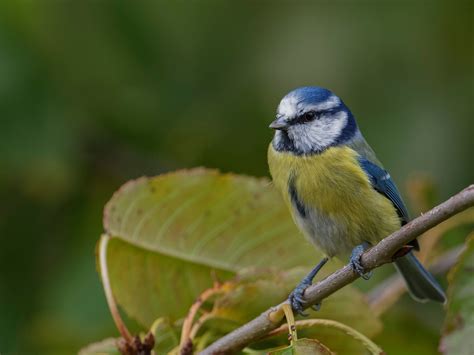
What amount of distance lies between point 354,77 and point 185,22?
822 mm

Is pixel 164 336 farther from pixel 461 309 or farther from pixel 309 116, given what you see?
pixel 309 116

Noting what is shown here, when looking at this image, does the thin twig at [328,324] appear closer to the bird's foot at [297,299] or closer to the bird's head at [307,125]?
the bird's foot at [297,299]

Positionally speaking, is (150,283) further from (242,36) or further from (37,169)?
(242,36)

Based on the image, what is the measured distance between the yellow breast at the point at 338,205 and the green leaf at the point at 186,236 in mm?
129

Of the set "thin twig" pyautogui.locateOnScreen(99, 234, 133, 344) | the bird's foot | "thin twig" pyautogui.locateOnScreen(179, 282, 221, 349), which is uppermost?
"thin twig" pyautogui.locateOnScreen(99, 234, 133, 344)

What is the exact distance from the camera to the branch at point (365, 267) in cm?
146

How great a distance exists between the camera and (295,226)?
2344 mm

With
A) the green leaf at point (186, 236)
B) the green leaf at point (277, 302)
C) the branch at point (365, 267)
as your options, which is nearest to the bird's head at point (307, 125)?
the green leaf at point (186, 236)

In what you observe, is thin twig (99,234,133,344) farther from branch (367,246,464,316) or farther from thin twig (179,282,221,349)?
branch (367,246,464,316)

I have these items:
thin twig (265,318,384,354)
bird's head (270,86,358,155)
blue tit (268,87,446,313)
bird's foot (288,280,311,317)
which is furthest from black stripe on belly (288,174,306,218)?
thin twig (265,318,384,354)

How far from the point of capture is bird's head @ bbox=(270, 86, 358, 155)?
8.38 feet

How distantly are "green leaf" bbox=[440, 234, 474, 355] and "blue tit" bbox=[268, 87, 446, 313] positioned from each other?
411 mm

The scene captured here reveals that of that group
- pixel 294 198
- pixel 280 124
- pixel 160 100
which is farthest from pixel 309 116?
pixel 160 100

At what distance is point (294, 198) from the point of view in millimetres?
2451
